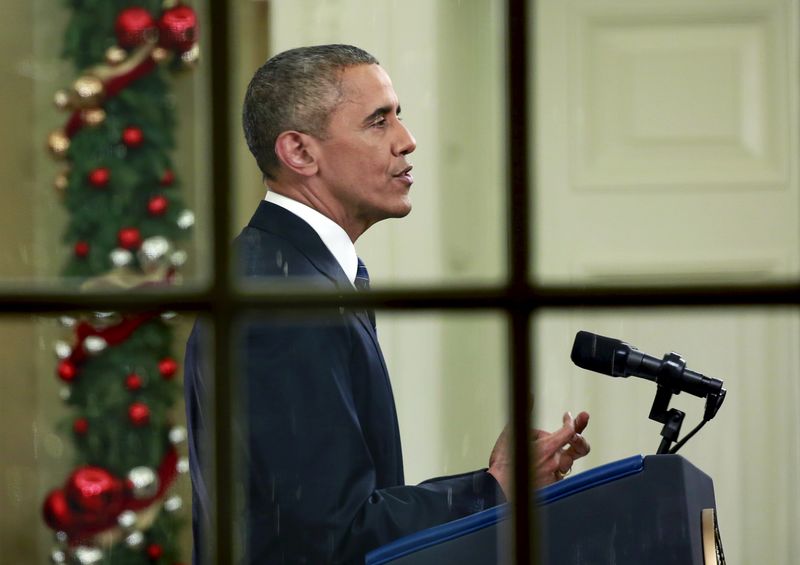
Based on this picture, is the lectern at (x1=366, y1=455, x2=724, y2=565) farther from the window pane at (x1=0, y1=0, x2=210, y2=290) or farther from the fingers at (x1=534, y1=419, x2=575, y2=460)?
the window pane at (x1=0, y1=0, x2=210, y2=290)

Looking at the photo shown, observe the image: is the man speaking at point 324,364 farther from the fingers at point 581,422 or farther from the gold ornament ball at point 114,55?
the gold ornament ball at point 114,55

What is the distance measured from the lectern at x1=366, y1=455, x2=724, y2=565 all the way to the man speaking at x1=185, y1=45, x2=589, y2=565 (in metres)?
0.01

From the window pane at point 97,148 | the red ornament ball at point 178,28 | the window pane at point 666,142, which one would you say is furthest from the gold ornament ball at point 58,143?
the window pane at point 666,142

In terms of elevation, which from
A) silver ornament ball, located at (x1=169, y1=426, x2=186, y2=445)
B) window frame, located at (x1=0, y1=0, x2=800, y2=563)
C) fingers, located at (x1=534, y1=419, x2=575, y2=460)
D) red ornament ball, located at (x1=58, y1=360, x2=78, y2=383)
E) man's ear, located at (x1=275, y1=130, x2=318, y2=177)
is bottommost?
fingers, located at (x1=534, y1=419, x2=575, y2=460)

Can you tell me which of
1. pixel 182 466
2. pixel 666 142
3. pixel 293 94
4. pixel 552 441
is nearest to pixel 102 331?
pixel 182 466

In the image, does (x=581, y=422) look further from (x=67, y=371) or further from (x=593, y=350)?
(x=67, y=371)

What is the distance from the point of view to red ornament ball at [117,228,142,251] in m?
0.81

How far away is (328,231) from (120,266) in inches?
6.2

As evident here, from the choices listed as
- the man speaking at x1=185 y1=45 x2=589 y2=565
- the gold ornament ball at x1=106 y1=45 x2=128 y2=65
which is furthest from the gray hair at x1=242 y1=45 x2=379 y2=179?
the gold ornament ball at x1=106 y1=45 x2=128 y2=65

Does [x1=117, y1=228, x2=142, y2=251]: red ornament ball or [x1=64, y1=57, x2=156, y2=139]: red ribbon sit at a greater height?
[x1=64, y1=57, x2=156, y2=139]: red ribbon

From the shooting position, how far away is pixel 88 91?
2.67 feet

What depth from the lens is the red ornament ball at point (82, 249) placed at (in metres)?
0.80

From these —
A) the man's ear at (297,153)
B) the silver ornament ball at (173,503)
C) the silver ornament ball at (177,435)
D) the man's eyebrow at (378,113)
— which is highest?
the man's eyebrow at (378,113)

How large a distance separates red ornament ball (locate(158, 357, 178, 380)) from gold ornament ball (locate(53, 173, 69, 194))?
0.15m
